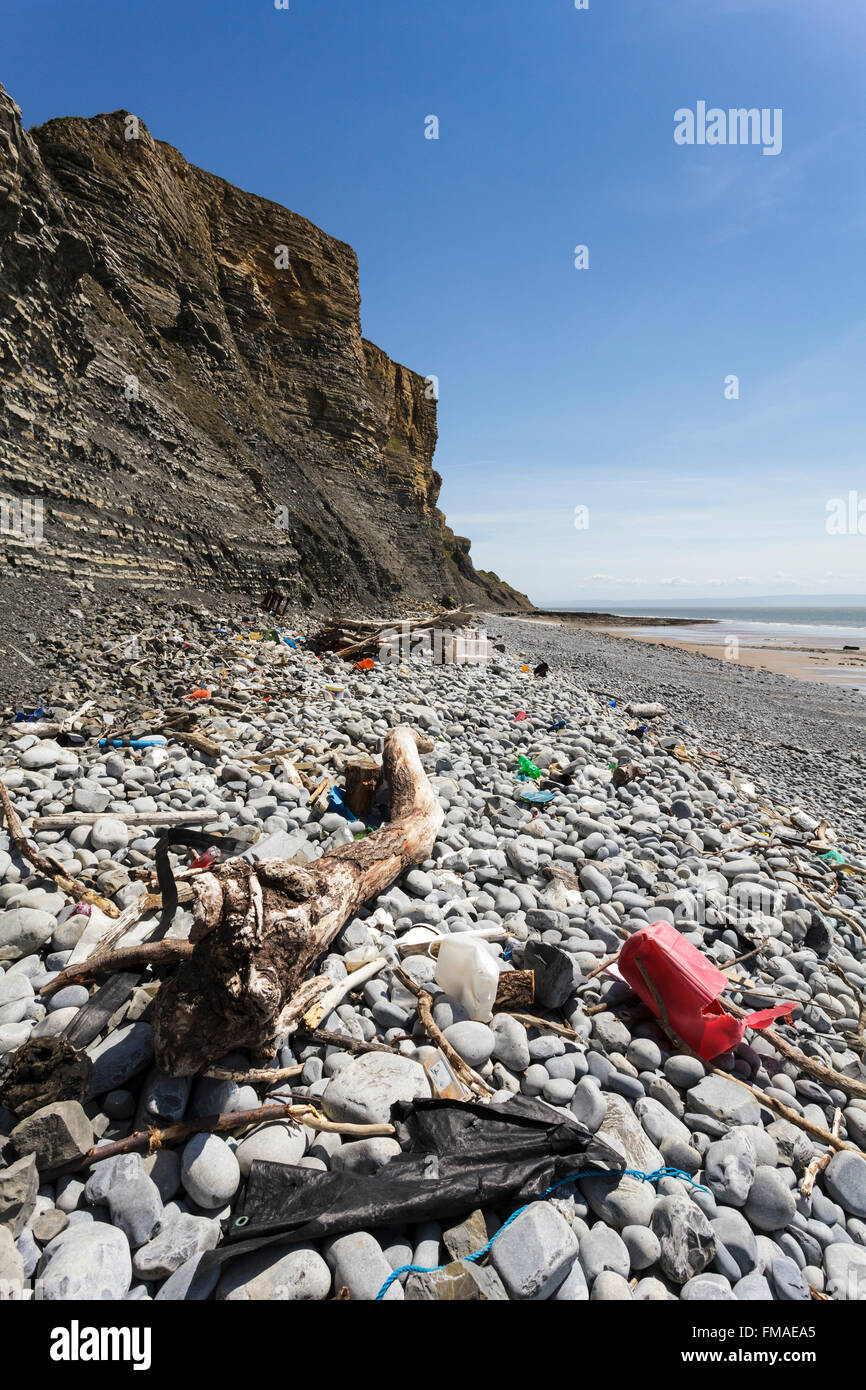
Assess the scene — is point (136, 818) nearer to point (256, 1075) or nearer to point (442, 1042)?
point (256, 1075)

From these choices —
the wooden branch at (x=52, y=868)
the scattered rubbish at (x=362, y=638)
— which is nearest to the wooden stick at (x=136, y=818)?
the wooden branch at (x=52, y=868)

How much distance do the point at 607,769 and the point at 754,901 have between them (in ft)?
7.45

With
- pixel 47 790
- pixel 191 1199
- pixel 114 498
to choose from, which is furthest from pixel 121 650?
pixel 191 1199

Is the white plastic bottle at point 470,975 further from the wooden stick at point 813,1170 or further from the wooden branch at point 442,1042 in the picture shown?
the wooden stick at point 813,1170

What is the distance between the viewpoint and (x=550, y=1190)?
1791 millimetres

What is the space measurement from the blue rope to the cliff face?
9.55 m

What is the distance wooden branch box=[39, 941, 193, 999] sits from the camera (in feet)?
7.57

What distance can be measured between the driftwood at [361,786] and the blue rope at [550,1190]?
9.16ft

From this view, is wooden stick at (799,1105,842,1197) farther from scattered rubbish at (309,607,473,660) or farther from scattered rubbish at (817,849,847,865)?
scattered rubbish at (309,607,473,660)

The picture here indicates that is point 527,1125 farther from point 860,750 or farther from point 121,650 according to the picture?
point 860,750

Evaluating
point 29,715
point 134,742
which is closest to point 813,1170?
point 134,742

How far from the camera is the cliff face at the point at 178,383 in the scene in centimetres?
912

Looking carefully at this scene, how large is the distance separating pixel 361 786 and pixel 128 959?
2190 millimetres

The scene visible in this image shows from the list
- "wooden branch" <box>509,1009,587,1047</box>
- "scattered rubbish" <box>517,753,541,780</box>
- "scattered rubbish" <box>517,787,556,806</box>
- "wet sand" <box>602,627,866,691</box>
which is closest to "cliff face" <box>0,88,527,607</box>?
"scattered rubbish" <box>517,753,541,780</box>
